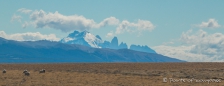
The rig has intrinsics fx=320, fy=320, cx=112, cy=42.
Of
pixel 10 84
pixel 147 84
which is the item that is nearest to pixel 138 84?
pixel 147 84

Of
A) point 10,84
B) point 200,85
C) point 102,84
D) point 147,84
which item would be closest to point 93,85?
point 102,84

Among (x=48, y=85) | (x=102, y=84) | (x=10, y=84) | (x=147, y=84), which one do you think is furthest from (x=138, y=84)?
(x=10, y=84)

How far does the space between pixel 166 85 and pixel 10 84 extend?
74.6 feet

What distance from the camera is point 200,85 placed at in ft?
152

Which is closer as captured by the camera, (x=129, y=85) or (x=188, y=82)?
(x=129, y=85)

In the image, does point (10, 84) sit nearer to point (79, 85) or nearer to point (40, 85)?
point (40, 85)

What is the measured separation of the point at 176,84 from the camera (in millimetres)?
47562

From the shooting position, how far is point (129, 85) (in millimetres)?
46125

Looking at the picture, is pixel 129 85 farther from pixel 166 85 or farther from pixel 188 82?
Result: pixel 188 82

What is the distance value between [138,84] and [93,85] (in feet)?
22.1

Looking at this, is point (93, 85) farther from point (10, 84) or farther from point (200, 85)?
point (200, 85)

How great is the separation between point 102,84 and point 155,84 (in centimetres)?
789

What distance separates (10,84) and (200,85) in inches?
1087

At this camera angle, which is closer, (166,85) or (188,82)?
(166,85)
